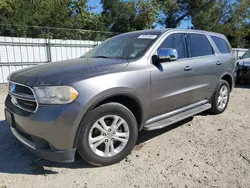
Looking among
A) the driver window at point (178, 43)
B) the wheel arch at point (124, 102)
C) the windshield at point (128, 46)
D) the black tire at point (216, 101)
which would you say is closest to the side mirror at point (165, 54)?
the windshield at point (128, 46)

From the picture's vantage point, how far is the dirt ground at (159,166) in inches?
100

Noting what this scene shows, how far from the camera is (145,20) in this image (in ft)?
54.4

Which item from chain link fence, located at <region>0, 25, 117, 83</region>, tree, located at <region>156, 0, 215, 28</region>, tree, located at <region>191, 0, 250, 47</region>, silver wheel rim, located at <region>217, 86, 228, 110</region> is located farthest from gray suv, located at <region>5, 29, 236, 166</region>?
tree, located at <region>191, 0, 250, 47</region>

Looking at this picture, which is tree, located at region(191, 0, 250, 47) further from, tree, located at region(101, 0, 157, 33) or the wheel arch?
the wheel arch

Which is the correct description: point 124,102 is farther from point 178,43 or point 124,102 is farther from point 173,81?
point 178,43

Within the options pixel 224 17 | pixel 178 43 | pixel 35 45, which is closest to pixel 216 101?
pixel 178 43

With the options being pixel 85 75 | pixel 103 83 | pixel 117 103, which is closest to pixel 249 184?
pixel 117 103

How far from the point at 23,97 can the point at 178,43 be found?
2.62m

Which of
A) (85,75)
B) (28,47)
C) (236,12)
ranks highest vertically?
(236,12)

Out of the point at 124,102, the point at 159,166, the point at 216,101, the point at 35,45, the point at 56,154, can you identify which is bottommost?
the point at 159,166

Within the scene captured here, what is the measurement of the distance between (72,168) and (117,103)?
1.01 m

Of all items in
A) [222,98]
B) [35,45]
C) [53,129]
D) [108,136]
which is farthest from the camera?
[35,45]

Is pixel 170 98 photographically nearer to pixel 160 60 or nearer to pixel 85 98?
pixel 160 60

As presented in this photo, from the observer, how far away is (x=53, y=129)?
95.2 inches
